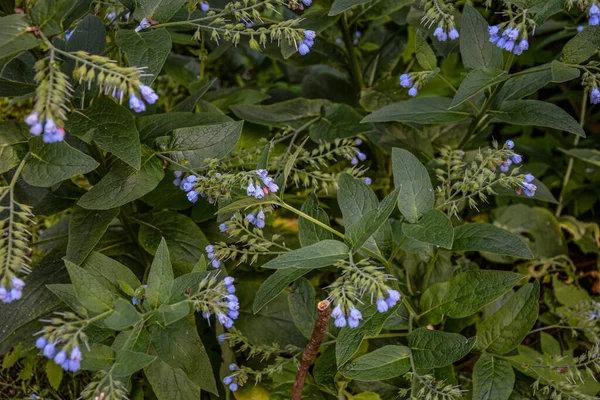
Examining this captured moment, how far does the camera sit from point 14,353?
81.4 inches

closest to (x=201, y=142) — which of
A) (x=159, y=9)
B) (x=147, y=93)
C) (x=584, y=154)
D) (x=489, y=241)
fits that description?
(x=159, y=9)

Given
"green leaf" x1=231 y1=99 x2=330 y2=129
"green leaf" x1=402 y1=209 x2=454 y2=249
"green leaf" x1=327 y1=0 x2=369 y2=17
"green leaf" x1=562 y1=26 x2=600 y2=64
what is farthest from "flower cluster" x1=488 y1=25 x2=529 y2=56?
"green leaf" x1=231 y1=99 x2=330 y2=129

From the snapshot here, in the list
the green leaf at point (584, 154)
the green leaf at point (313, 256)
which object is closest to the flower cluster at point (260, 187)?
the green leaf at point (313, 256)

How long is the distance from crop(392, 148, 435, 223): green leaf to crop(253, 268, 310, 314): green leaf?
33 centimetres

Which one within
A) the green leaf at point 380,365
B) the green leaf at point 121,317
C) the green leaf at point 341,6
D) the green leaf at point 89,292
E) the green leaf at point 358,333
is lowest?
the green leaf at point 380,365

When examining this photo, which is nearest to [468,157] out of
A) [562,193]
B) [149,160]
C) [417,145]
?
[417,145]

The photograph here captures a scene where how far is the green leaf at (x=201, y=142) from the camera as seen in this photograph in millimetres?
1680

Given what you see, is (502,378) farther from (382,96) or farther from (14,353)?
(14,353)

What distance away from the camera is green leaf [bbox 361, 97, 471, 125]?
1.81 m

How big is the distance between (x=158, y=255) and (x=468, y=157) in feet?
4.42

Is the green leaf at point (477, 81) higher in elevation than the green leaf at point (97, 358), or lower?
higher

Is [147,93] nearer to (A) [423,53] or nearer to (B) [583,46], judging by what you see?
(A) [423,53]

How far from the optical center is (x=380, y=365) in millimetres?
1501

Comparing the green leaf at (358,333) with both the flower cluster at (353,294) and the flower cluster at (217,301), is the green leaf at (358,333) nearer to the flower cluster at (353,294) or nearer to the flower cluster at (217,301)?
the flower cluster at (353,294)
